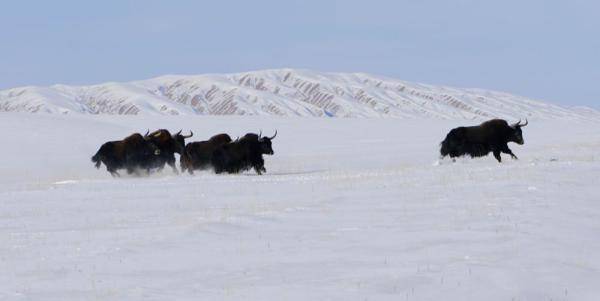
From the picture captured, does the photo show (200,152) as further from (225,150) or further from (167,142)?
(167,142)

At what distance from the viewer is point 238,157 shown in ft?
75.7

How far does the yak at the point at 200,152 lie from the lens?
23.4m

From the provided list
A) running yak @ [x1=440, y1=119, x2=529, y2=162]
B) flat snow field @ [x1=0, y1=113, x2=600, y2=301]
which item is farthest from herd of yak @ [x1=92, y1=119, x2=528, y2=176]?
flat snow field @ [x1=0, y1=113, x2=600, y2=301]

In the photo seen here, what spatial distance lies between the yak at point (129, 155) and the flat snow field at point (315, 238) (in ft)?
14.3

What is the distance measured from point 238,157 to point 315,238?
44.6 ft

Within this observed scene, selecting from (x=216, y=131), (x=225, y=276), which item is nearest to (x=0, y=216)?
(x=225, y=276)

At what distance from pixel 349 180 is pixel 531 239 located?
8120mm

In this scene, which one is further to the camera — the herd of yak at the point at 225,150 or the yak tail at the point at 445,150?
the yak tail at the point at 445,150

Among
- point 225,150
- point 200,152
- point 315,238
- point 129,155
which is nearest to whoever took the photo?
point 315,238

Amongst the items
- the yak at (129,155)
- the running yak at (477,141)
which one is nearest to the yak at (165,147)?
the yak at (129,155)

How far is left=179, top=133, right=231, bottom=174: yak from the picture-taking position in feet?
76.7

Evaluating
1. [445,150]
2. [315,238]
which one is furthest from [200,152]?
[315,238]

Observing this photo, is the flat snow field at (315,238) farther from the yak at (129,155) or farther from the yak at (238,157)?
the yak at (129,155)

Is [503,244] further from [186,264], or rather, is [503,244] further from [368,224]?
[186,264]
